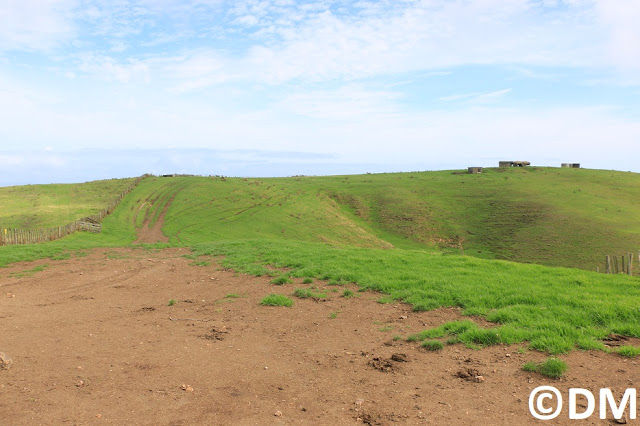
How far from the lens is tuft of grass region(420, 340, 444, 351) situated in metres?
9.47

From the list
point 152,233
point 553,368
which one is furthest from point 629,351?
point 152,233

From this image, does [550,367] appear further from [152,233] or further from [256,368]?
[152,233]

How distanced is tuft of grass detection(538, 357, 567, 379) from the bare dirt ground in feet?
0.51

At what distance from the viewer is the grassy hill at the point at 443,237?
11.0m

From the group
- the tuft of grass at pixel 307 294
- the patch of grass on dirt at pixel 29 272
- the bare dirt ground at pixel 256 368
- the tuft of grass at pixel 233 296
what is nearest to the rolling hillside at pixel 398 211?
the patch of grass on dirt at pixel 29 272

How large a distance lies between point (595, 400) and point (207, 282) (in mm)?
14428

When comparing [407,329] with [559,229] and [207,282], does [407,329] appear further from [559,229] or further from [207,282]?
[559,229]

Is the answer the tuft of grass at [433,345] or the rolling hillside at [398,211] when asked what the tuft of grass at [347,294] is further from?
the rolling hillside at [398,211]

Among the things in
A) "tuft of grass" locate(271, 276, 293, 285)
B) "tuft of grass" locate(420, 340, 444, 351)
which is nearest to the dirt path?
"tuft of grass" locate(271, 276, 293, 285)

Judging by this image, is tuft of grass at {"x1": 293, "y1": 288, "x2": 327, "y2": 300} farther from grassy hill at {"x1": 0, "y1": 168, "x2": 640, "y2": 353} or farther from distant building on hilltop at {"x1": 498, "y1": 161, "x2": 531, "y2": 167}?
distant building on hilltop at {"x1": 498, "y1": 161, "x2": 531, "y2": 167}

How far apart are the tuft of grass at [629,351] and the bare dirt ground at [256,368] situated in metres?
0.31

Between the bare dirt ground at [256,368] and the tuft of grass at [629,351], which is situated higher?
the tuft of grass at [629,351]

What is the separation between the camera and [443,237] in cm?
5709

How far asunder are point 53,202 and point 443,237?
58426mm
